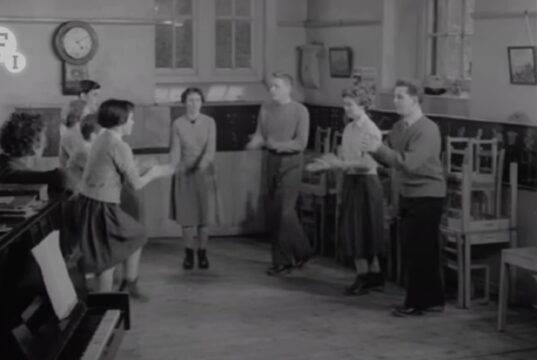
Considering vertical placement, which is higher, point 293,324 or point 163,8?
point 163,8

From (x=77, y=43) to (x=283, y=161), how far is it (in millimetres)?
2277

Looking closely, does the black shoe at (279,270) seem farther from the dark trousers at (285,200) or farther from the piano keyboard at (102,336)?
the piano keyboard at (102,336)

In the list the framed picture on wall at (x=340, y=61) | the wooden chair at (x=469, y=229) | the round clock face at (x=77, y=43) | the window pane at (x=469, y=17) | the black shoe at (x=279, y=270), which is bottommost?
the black shoe at (x=279, y=270)

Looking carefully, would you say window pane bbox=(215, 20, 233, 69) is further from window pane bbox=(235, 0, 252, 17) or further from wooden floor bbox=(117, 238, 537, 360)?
wooden floor bbox=(117, 238, 537, 360)

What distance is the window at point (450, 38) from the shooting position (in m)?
7.67

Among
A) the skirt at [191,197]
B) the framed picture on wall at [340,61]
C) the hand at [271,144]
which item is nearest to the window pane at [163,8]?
the framed picture on wall at [340,61]

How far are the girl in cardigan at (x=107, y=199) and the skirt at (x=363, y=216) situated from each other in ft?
5.30

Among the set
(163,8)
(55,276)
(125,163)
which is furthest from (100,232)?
(163,8)

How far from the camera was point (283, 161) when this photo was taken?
7.30 m

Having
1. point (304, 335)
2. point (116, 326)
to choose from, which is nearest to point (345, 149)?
point (304, 335)

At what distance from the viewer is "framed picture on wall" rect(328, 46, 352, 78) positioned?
8688 mm

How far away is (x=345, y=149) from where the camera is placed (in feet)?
22.5

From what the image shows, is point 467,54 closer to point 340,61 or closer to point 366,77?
point 366,77

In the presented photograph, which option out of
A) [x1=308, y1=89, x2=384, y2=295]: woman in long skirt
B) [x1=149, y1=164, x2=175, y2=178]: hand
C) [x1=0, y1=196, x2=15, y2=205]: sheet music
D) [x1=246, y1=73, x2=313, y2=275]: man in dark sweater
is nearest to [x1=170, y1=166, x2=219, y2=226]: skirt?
[x1=246, y1=73, x2=313, y2=275]: man in dark sweater
